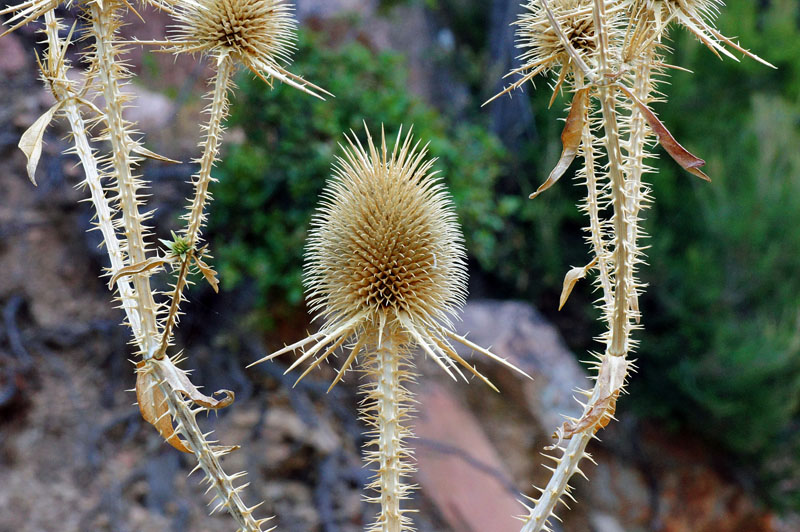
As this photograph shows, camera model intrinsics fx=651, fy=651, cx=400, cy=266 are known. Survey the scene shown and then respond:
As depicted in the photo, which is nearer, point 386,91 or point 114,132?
point 114,132

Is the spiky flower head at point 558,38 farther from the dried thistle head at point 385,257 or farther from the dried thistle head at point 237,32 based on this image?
the dried thistle head at point 237,32

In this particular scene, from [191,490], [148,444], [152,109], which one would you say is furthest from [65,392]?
[152,109]

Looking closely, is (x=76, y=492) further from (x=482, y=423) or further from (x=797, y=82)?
(x=797, y=82)

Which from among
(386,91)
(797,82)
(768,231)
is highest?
(797,82)

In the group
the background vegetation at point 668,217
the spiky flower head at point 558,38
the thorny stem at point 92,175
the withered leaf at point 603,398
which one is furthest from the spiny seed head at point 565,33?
the background vegetation at point 668,217

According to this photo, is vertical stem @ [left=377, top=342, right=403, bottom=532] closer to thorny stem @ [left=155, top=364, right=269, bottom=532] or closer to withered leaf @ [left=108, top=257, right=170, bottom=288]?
thorny stem @ [left=155, top=364, right=269, bottom=532]

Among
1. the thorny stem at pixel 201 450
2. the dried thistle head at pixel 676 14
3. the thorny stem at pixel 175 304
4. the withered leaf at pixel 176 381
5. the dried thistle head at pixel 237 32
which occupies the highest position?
the dried thistle head at pixel 237 32

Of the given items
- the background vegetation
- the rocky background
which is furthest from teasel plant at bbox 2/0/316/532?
the background vegetation
